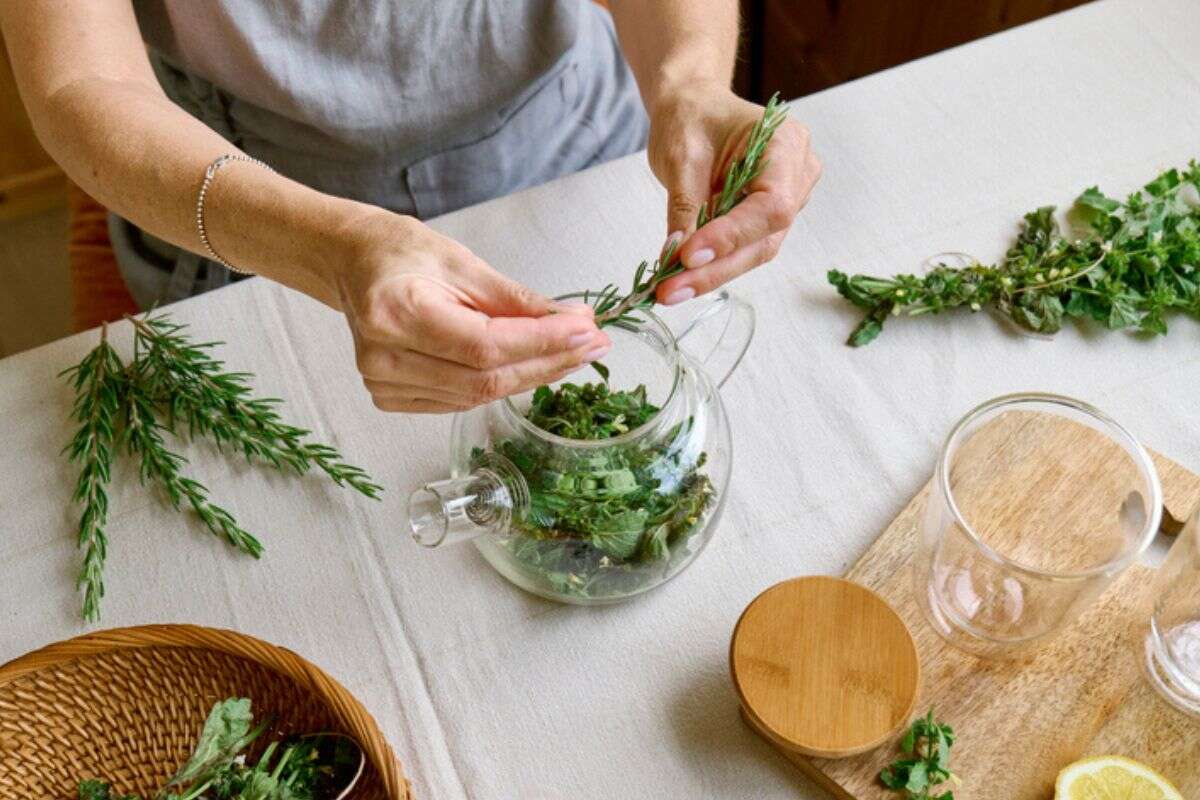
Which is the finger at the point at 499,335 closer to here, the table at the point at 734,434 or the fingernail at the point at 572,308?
the fingernail at the point at 572,308

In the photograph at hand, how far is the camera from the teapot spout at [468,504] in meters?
0.84

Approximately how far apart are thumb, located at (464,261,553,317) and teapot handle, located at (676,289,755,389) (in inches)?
8.3

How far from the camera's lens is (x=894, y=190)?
119 cm

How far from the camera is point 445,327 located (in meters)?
0.78

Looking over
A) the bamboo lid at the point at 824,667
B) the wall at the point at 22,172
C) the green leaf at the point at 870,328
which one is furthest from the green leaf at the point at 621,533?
the wall at the point at 22,172

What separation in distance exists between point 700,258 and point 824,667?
311 mm

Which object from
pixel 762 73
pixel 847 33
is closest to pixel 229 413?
pixel 847 33

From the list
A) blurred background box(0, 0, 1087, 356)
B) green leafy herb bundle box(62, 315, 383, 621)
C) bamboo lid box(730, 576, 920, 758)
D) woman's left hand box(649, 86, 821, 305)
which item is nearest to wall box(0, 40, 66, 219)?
blurred background box(0, 0, 1087, 356)

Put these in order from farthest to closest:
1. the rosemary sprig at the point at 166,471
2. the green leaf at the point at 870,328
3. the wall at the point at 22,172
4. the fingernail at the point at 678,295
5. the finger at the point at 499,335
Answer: the wall at the point at 22,172 < the green leaf at the point at 870,328 < the rosemary sprig at the point at 166,471 < the fingernail at the point at 678,295 < the finger at the point at 499,335

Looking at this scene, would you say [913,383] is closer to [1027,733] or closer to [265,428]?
[1027,733]

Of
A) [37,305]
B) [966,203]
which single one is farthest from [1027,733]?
[37,305]

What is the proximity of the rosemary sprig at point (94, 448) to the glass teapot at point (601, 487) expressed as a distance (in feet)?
0.95

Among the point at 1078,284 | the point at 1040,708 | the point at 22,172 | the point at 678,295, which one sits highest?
the point at 678,295

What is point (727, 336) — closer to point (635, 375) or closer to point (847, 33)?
point (635, 375)
